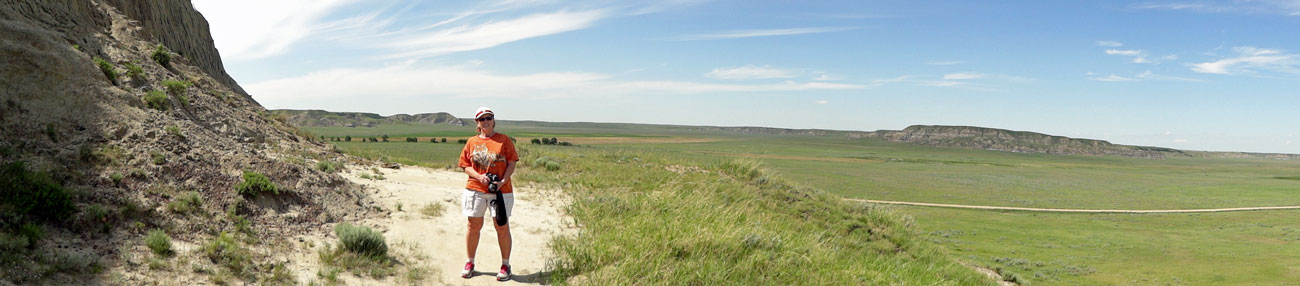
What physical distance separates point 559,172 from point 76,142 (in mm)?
9733

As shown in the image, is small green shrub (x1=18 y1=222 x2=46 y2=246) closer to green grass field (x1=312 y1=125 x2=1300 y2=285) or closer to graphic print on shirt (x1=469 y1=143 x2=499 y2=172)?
graphic print on shirt (x1=469 y1=143 x2=499 y2=172)

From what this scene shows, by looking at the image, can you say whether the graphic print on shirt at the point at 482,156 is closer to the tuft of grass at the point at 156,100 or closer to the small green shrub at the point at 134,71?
the tuft of grass at the point at 156,100

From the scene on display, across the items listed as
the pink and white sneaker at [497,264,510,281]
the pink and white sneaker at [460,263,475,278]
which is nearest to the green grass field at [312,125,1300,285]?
the pink and white sneaker at [497,264,510,281]

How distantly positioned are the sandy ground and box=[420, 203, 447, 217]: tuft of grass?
3.3 inches

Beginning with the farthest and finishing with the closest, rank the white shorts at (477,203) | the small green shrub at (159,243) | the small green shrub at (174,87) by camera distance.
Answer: the small green shrub at (174,87) < the white shorts at (477,203) < the small green shrub at (159,243)

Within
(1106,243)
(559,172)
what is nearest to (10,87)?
(559,172)

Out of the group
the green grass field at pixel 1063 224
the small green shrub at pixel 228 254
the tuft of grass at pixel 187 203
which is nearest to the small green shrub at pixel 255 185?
the tuft of grass at pixel 187 203

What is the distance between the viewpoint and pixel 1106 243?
35656 millimetres

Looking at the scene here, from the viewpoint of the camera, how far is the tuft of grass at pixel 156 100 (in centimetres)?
1028

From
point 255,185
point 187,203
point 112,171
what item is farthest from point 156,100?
point 187,203

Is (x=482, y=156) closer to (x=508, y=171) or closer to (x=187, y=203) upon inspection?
(x=508, y=171)

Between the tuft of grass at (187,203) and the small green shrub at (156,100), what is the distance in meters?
4.31

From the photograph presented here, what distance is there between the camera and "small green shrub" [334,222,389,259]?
268 inches

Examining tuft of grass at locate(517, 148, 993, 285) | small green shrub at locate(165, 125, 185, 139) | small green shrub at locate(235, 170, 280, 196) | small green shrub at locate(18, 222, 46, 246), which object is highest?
small green shrub at locate(165, 125, 185, 139)
